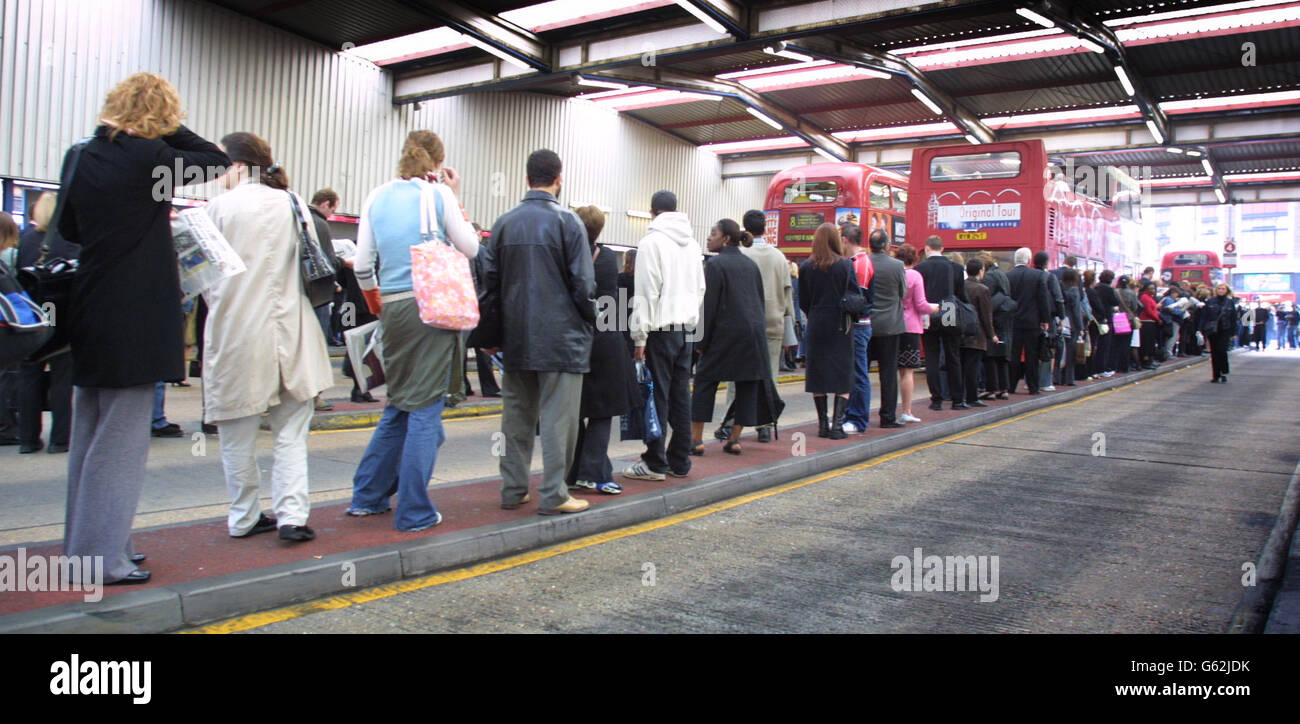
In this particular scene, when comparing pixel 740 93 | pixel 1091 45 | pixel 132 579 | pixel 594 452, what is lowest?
pixel 132 579

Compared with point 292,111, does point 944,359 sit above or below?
below

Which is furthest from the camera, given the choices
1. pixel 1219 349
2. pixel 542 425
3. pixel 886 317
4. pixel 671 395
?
pixel 1219 349

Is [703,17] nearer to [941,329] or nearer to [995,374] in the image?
[941,329]

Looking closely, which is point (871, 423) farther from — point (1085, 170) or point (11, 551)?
point (1085, 170)

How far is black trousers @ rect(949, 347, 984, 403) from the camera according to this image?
11.7 metres

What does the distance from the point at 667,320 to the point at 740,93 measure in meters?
16.2

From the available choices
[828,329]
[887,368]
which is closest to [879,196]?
[887,368]

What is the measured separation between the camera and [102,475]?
3.84 meters

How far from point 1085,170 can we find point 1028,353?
907cm

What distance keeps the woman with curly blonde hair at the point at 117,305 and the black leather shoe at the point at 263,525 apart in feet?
2.59

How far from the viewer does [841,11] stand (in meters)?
14.9

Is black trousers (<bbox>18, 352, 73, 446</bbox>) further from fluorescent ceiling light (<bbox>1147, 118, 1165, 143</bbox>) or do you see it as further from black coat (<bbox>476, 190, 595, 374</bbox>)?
fluorescent ceiling light (<bbox>1147, 118, 1165, 143</bbox>)
